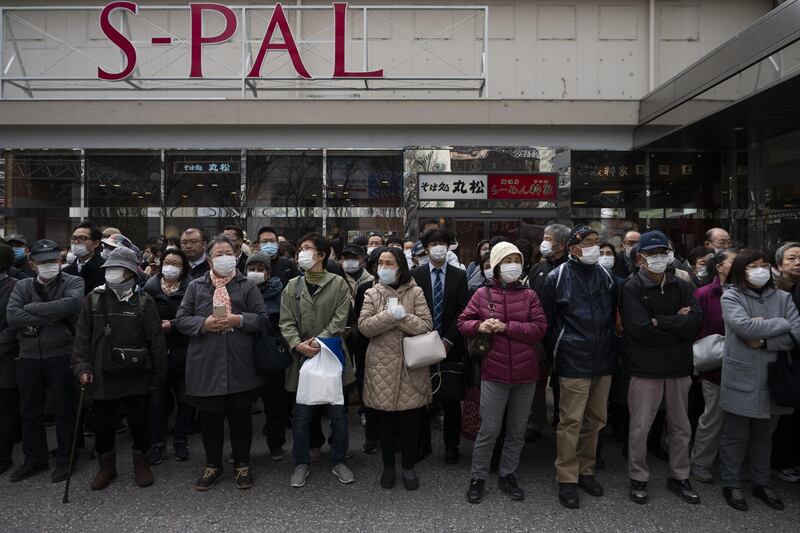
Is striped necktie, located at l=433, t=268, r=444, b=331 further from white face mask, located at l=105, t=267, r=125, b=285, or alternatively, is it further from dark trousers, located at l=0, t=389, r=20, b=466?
dark trousers, located at l=0, t=389, r=20, b=466

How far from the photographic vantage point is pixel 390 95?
40.5 ft

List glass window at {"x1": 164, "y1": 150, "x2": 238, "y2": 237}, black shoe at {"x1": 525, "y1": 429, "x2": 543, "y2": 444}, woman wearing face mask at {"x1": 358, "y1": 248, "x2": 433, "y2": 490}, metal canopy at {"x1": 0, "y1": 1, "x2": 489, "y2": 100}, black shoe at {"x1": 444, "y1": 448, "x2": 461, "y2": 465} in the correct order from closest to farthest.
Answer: woman wearing face mask at {"x1": 358, "y1": 248, "x2": 433, "y2": 490}
black shoe at {"x1": 444, "y1": 448, "x2": 461, "y2": 465}
black shoe at {"x1": 525, "y1": 429, "x2": 543, "y2": 444}
glass window at {"x1": 164, "y1": 150, "x2": 238, "y2": 237}
metal canopy at {"x1": 0, "y1": 1, "x2": 489, "y2": 100}

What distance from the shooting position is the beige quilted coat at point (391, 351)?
166 inches


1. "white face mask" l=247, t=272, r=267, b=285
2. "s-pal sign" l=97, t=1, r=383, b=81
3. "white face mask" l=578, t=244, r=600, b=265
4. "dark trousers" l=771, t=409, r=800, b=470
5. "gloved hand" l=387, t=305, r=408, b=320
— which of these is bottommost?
"dark trousers" l=771, t=409, r=800, b=470

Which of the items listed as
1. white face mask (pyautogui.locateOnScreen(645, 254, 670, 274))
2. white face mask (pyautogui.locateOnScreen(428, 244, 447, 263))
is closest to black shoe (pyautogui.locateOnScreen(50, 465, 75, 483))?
white face mask (pyautogui.locateOnScreen(428, 244, 447, 263))

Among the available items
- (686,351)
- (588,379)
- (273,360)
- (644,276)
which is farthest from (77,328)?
(686,351)

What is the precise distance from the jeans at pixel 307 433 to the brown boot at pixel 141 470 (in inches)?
48.0

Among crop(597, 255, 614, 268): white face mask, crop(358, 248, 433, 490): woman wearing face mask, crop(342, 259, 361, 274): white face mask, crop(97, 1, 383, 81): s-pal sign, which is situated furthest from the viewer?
crop(97, 1, 383, 81): s-pal sign

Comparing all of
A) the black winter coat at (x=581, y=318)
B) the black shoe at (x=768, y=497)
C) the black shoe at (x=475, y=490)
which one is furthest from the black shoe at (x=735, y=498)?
the black shoe at (x=475, y=490)

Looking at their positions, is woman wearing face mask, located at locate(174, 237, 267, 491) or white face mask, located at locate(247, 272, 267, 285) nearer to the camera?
woman wearing face mask, located at locate(174, 237, 267, 491)

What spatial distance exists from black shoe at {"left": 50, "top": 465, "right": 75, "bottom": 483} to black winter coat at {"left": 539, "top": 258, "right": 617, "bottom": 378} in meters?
4.30

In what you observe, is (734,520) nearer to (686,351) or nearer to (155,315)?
(686,351)

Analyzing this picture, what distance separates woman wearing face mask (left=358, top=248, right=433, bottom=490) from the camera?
4215mm

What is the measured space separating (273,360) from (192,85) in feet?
33.9
